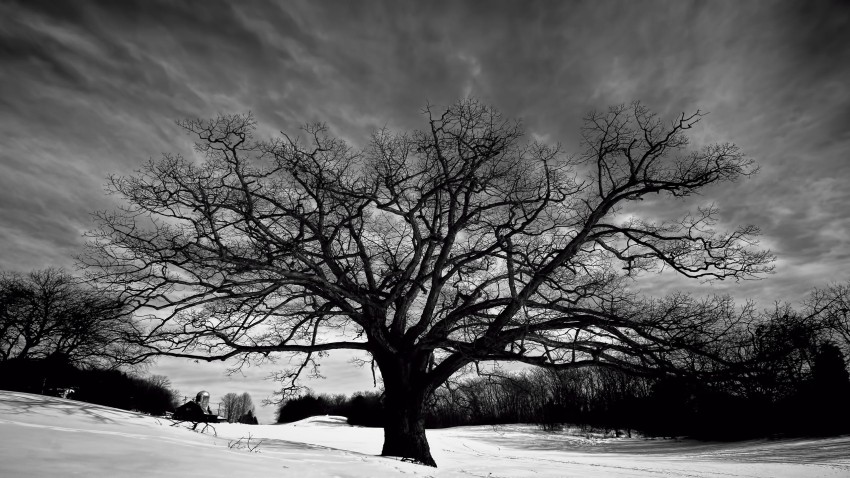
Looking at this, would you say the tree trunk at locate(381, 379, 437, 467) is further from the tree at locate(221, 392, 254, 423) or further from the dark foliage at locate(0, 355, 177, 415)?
the tree at locate(221, 392, 254, 423)

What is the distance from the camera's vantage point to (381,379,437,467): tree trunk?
9.47 metres

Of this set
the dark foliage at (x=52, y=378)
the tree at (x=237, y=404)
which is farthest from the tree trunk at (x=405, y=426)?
the tree at (x=237, y=404)

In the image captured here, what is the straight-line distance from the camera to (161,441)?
4359 millimetres

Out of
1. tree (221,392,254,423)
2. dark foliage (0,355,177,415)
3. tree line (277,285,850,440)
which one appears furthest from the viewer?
tree (221,392,254,423)

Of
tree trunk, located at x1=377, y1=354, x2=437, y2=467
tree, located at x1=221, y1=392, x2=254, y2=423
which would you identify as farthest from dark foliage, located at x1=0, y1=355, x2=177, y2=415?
tree, located at x1=221, y1=392, x2=254, y2=423

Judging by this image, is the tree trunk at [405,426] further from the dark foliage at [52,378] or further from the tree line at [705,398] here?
the dark foliage at [52,378]

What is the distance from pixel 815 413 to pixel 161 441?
4184cm

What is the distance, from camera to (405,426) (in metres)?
9.72

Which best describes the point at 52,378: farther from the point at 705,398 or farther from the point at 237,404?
the point at 237,404

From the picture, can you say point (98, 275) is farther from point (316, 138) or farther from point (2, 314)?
point (2, 314)

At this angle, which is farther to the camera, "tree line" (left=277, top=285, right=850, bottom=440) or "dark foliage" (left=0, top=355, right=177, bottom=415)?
"dark foliage" (left=0, top=355, right=177, bottom=415)

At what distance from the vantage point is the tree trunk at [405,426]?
31.1 feet

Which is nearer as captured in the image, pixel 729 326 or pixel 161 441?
pixel 161 441

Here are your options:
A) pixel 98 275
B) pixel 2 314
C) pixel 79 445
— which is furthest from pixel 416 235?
pixel 2 314
